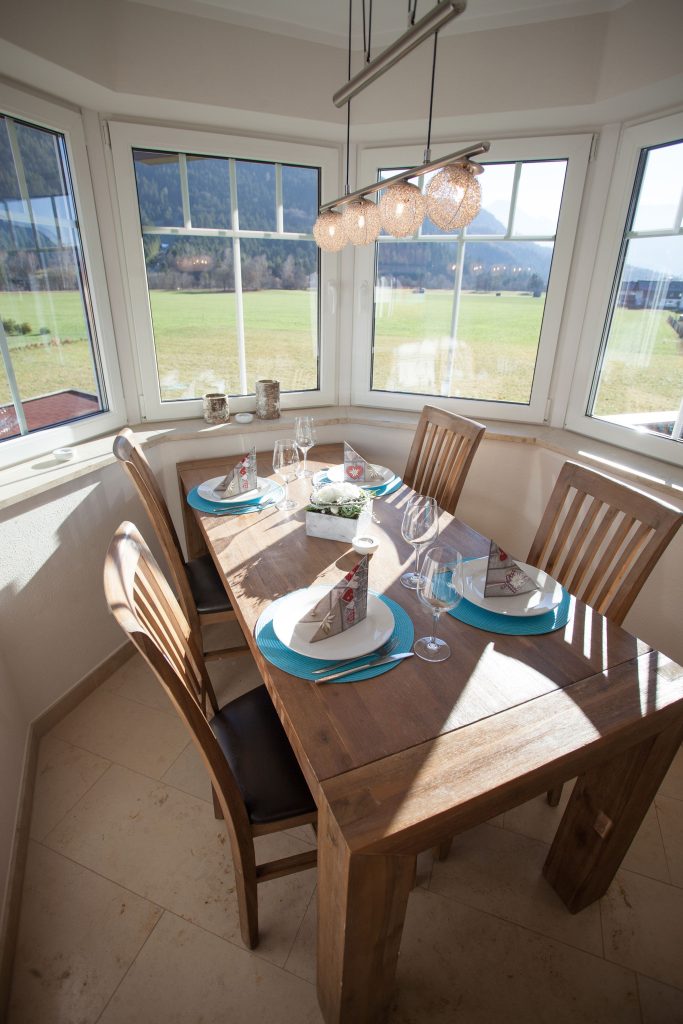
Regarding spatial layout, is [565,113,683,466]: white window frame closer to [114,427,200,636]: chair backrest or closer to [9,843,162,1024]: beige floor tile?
[114,427,200,636]: chair backrest

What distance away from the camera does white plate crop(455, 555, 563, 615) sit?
1146 mm

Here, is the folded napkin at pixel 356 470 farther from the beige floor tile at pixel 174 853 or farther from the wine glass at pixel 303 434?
the beige floor tile at pixel 174 853

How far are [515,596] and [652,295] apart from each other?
1.44m

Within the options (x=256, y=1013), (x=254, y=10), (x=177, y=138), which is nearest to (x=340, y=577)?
(x=256, y=1013)

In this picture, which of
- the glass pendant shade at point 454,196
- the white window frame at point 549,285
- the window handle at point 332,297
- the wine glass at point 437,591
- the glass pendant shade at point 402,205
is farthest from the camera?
the window handle at point 332,297

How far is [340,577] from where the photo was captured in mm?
1292

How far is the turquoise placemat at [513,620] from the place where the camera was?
1.10 meters

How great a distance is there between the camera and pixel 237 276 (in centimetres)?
226

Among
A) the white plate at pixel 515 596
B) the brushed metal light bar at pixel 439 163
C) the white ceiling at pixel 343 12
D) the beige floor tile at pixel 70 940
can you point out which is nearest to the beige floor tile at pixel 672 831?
the white plate at pixel 515 596

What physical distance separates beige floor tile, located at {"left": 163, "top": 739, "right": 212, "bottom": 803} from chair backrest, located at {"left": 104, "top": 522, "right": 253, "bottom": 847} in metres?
0.48

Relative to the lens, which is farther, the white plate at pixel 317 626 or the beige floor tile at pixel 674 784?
the beige floor tile at pixel 674 784

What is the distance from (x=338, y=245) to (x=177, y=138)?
99 cm

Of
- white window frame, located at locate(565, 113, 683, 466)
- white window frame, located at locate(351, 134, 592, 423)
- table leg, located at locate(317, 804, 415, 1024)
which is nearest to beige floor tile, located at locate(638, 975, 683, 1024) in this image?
table leg, located at locate(317, 804, 415, 1024)

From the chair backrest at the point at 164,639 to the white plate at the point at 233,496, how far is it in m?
0.57
